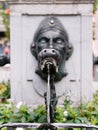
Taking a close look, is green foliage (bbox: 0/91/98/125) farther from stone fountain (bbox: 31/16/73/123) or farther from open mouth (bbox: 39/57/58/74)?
open mouth (bbox: 39/57/58/74)

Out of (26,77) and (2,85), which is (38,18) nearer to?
(26,77)

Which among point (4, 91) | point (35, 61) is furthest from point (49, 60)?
point (4, 91)

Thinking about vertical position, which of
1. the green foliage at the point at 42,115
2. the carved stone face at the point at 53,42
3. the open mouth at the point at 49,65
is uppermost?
the carved stone face at the point at 53,42

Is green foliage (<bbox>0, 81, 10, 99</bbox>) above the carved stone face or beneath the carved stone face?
beneath

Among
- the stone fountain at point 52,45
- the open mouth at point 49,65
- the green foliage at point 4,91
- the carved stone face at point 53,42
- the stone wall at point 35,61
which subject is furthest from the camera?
the green foliage at point 4,91

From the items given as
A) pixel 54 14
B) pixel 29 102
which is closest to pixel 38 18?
pixel 54 14

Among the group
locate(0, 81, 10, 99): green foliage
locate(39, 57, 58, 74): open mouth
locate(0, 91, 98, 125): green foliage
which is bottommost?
locate(0, 91, 98, 125): green foliage

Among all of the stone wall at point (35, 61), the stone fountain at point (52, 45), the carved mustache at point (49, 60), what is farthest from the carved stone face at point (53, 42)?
the carved mustache at point (49, 60)

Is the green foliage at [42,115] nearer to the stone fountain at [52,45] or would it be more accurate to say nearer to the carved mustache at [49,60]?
the stone fountain at [52,45]

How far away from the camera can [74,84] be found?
6.77m

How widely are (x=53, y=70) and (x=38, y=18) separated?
107 centimetres

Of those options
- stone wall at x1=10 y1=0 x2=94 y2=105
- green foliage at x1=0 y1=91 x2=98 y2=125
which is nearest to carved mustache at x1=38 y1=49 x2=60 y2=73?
green foliage at x1=0 y1=91 x2=98 y2=125

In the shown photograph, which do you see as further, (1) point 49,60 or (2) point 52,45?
(2) point 52,45

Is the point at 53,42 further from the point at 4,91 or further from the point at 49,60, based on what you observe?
the point at 4,91
